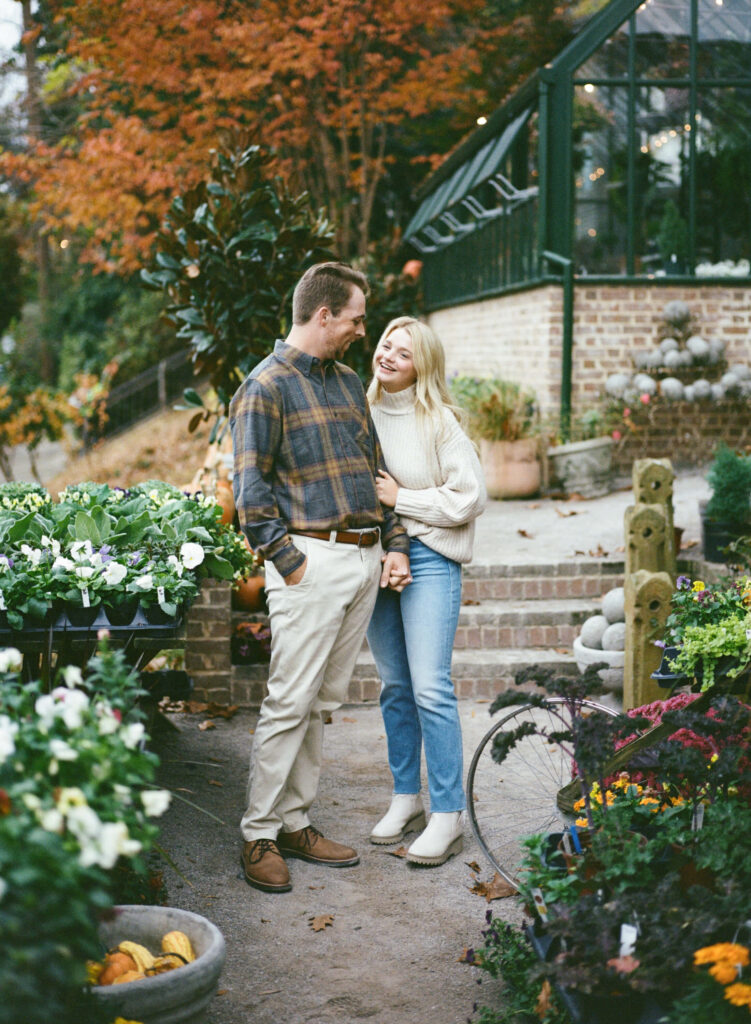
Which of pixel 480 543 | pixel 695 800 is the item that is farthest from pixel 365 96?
pixel 695 800

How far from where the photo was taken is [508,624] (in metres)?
7.11

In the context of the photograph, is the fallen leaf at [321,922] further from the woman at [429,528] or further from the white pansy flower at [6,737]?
the white pansy flower at [6,737]

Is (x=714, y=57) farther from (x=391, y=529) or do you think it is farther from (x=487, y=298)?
(x=391, y=529)

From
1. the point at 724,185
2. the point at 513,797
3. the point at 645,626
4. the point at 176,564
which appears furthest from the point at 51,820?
the point at 724,185

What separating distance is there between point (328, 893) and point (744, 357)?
365 inches

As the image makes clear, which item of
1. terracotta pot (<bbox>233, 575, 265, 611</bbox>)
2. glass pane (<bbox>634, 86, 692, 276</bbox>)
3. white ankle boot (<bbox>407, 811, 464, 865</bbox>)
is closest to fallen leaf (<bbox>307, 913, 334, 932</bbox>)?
white ankle boot (<bbox>407, 811, 464, 865</bbox>)

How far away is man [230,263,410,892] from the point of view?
147 inches

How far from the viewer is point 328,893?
390 centimetres

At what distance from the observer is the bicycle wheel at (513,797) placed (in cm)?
397

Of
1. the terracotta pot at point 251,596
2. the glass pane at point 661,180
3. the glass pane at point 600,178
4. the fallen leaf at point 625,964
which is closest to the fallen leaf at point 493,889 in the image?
the fallen leaf at point 625,964

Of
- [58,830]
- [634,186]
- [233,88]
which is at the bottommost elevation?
[58,830]

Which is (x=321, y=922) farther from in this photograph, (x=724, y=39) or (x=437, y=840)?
(x=724, y=39)

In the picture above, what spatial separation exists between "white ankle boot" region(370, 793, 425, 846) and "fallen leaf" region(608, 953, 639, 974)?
195 cm

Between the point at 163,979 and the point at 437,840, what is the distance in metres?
1.85
